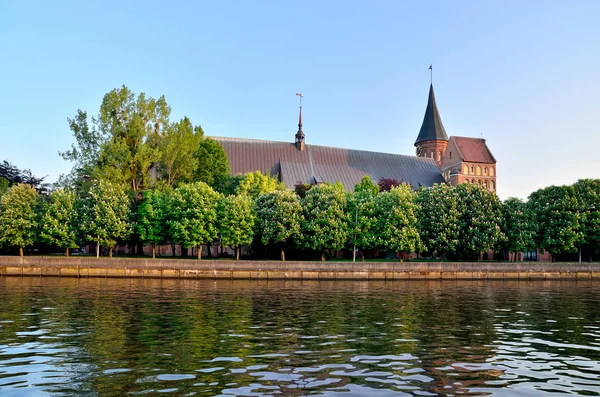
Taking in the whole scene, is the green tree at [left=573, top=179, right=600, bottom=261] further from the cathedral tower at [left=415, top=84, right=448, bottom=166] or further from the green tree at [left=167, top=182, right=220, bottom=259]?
the cathedral tower at [left=415, top=84, right=448, bottom=166]

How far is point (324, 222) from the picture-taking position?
6222cm

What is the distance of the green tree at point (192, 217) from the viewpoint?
197ft

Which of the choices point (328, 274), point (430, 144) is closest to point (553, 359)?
point (328, 274)

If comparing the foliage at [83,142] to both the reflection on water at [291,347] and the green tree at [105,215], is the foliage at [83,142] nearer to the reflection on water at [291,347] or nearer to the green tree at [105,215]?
the green tree at [105,215]

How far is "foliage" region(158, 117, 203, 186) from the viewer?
218ft

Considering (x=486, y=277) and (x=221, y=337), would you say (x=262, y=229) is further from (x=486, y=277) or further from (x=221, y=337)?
(x=221, y=337)

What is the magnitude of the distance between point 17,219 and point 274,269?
29.1 meters

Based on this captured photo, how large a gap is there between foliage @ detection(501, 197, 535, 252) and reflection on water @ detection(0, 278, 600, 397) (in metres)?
35.0

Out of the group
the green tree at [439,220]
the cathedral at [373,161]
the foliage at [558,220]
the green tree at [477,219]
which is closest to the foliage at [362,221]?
the green tree at [439,220]

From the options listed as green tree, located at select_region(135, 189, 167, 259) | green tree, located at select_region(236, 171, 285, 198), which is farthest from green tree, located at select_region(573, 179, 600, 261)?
green tree, located at select_region(135, 189, 167, 259)

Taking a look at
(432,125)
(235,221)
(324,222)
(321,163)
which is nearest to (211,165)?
(235,221)

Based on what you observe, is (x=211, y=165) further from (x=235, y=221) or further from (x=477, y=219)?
(x=477, y=219)

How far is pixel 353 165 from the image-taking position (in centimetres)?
11538

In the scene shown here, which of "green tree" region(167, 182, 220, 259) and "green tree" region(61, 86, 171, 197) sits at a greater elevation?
"green tree" region(61, 86, 171, 197)
